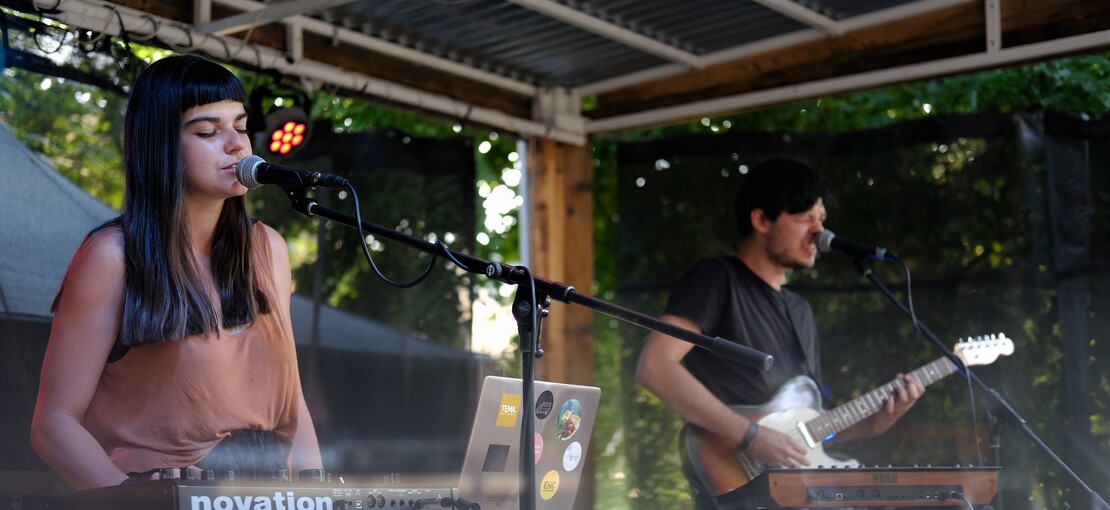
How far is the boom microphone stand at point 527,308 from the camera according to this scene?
7.37 ft

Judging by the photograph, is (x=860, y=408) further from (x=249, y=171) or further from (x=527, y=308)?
(x=249, y=171)

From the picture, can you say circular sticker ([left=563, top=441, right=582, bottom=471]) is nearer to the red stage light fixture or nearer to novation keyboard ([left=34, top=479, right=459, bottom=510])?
novation keyboard ([left=34, top=479, right=459, bottom=510])

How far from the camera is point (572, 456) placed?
2699 mm

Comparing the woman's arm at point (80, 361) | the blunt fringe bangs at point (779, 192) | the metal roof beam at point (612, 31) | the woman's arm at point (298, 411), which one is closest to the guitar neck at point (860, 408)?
the blunt fringe bangs at point (779, 192)

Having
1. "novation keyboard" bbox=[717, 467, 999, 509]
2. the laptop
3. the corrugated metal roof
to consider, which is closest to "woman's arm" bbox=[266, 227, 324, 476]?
the laptop

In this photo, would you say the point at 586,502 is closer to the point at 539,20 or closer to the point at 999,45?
the point at 539,20

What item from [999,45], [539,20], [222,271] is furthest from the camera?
[539,20]

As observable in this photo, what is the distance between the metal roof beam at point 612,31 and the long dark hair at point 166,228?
2.10m

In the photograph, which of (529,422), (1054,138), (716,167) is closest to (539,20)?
(716,167)

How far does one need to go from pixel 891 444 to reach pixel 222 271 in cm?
335

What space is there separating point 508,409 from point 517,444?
98 millimetres

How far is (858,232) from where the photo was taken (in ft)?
17.0

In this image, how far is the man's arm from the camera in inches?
161

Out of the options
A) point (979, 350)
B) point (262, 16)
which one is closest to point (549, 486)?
point (262, 16)
